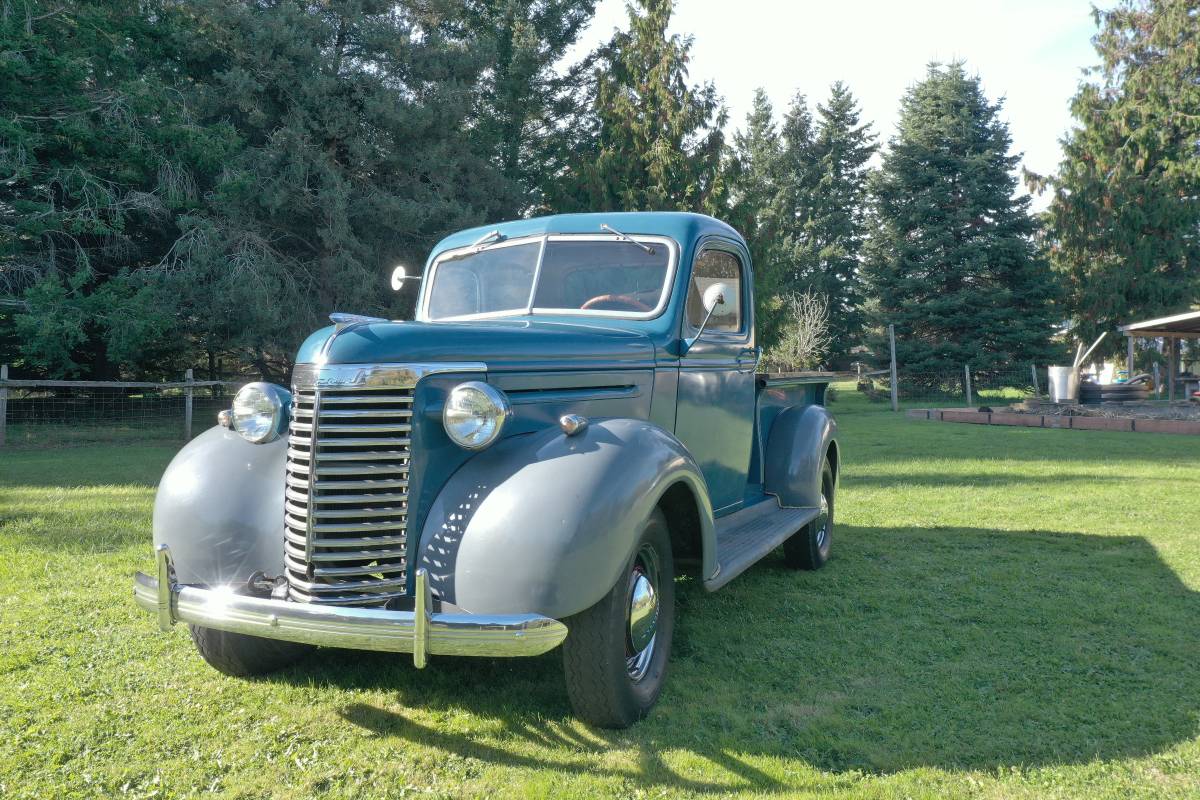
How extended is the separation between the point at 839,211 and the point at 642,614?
4483 centimetres

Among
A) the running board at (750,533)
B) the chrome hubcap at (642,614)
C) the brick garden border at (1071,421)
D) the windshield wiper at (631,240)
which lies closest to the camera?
the chrome hubcap at (642,614)

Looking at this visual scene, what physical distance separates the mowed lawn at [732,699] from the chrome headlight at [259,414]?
108 centimetres

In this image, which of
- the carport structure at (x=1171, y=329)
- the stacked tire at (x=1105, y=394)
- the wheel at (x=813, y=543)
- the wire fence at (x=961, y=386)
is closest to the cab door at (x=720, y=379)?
the wheel at (x=813, y=543)

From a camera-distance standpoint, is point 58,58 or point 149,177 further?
point 149,177

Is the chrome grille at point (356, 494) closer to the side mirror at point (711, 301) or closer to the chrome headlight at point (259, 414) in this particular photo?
the chrome headlight at point (259, 414)

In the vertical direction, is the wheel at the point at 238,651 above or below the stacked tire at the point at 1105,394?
below

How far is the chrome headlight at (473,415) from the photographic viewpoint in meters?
3.06

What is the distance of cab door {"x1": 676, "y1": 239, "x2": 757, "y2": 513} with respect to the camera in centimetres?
440

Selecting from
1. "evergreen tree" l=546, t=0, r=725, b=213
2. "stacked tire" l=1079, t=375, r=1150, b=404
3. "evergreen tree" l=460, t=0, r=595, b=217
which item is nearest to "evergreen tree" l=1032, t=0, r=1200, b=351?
"stacked tire" l=1079, t=375, r=1150, b=404

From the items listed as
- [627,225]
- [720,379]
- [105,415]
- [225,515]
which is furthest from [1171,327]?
[105,415]

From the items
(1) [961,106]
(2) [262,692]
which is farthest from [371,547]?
(1) [961,106]

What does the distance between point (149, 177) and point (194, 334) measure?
349cm

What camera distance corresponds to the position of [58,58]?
16281 millimetres

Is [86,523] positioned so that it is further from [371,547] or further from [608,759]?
[608,759]
